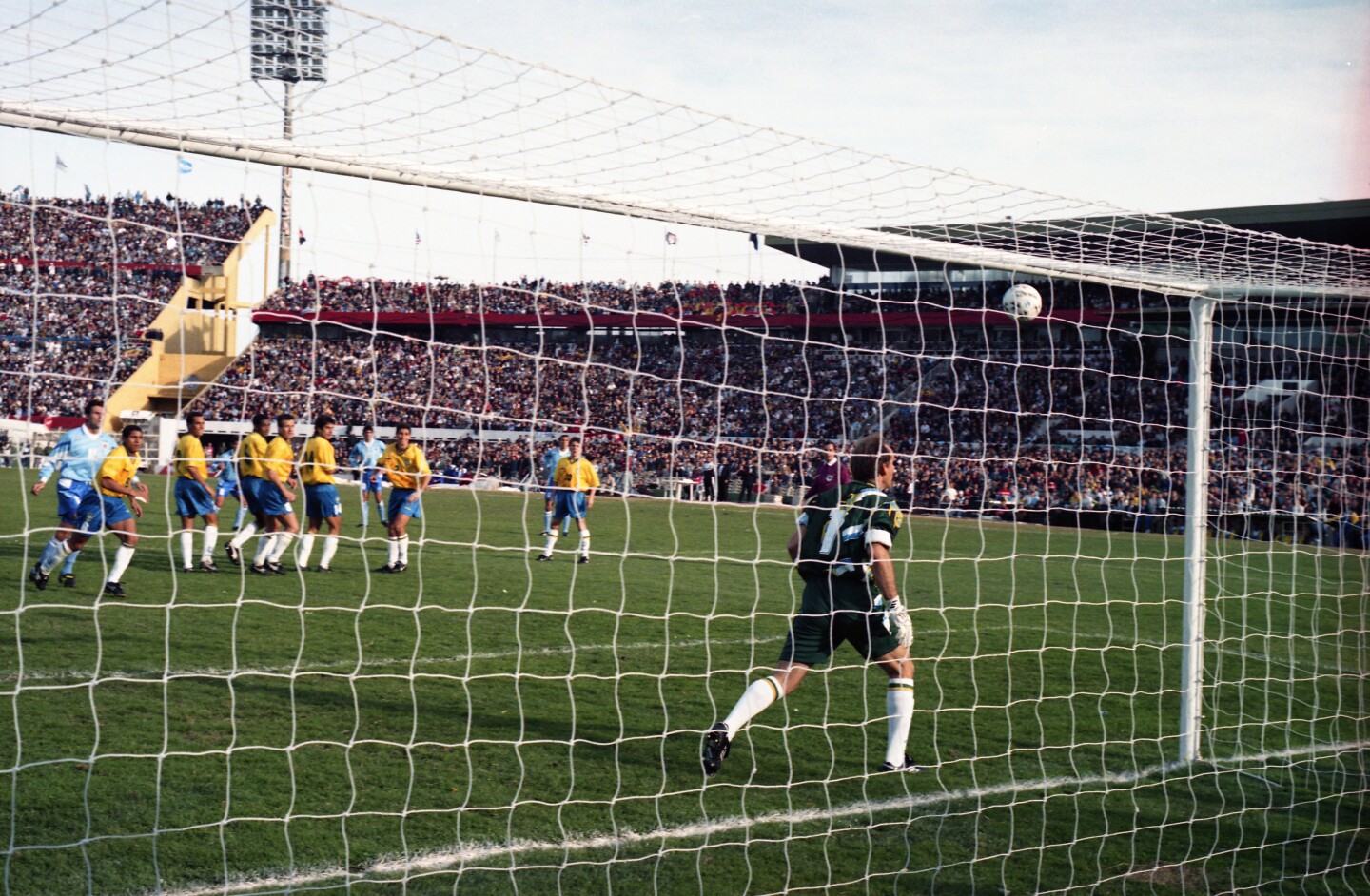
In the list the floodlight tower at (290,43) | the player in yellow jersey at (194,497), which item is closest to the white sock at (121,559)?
the player in yellow jersey at (194,497)

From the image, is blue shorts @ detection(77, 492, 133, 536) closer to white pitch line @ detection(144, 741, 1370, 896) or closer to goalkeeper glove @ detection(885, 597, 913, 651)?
white pitch line @ detection(144, 741, 1370, 896)

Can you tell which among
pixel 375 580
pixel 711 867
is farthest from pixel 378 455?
pixel 711 867

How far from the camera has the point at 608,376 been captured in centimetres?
2919

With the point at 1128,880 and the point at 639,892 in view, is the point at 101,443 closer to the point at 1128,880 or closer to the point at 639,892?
the point at 639,892

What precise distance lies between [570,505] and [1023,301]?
7.72m

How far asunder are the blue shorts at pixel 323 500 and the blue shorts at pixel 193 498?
92 centimetres

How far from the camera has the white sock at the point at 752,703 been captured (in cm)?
546

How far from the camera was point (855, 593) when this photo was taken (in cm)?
575

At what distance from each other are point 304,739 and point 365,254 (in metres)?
2.86

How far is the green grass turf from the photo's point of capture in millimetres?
4402

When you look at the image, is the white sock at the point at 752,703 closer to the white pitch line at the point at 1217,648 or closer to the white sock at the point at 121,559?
the white pitch line at the point at 1217,648

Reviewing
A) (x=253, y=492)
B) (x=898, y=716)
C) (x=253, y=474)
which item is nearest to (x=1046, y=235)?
(x=898, y=716)

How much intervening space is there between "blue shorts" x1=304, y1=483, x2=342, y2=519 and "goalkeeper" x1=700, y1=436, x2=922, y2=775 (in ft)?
24.1

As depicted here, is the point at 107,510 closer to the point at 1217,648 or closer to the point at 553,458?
the point at 553,458
